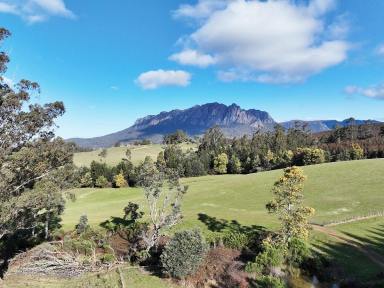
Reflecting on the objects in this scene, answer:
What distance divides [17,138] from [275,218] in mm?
41997

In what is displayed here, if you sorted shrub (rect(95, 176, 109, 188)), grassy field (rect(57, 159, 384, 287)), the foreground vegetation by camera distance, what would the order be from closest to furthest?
the foreground vegetation, grassy field (rect(57, 159, 384, 287)), shrub (rect(95, 176, 109, 188))

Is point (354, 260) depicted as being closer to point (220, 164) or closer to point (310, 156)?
point (310, 156)

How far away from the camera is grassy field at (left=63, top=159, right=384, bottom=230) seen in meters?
65.5

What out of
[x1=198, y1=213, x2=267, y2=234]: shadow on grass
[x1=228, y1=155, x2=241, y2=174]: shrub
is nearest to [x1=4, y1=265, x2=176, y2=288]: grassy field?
[x1=198, y1=213, x2=267, y2=234]: shadow on grass

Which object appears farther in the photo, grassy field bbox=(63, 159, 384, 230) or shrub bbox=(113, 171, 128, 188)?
shrub bbox=(113, 171, 128, 188)

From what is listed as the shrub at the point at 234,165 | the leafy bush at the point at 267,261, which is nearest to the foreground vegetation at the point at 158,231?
the leafy bush at the point at 267,261

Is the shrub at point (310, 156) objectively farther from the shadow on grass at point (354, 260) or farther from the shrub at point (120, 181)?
the shadow on grass at point (354, 260)

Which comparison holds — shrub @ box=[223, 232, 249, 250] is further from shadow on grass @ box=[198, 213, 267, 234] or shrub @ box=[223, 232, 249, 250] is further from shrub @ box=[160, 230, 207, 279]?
shrub @ box=[160, 230, 207, 279]

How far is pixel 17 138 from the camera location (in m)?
34.6

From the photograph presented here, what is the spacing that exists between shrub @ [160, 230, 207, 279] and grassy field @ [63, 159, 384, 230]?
76.6 ft

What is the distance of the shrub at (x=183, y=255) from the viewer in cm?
3669

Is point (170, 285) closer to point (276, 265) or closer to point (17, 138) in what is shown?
point (276, 265)

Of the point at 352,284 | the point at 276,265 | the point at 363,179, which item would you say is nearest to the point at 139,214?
the point at 276,265

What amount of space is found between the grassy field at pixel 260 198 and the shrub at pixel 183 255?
23350 millimetres
